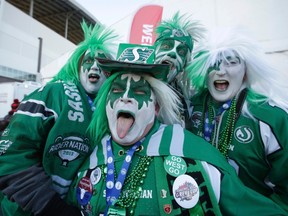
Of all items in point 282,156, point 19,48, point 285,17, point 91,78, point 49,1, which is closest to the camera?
point 282,156

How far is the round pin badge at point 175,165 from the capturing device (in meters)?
1.07

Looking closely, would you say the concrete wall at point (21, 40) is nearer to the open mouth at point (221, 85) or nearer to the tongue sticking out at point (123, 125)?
the open mouth at point (221, 85)

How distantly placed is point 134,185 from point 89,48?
0.97 metres

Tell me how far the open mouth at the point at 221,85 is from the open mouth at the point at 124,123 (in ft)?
2.25

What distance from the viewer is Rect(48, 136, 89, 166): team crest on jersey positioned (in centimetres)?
123

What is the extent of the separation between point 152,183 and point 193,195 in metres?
0.18

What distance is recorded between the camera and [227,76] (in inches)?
60.2

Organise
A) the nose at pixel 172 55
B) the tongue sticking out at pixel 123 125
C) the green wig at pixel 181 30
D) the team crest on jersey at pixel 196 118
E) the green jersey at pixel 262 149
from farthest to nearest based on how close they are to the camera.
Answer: the green wig at pixel 181 30 → the nose at pixel 172 55 → the team crest on jersey at pixel 196 118 → the green jersey at pixel 262 149 → the tongue sticking out at pixel 123 125

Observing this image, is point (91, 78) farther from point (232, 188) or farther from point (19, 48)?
point (19, 48)

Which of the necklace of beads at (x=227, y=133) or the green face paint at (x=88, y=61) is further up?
the green face paint at (x=88, y=61)

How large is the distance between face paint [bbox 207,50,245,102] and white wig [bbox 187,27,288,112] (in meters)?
0.03

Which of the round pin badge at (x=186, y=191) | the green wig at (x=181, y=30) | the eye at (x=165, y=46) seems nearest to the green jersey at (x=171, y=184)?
the round pin badge at (x=186, y=191)

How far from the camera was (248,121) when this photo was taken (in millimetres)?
1443

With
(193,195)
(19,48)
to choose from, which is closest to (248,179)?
(193,195)
